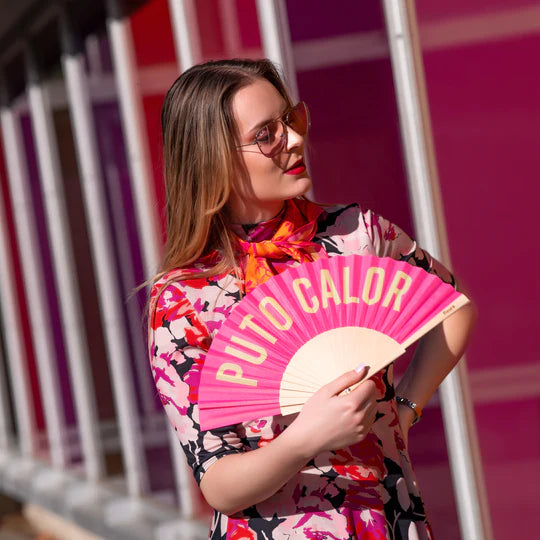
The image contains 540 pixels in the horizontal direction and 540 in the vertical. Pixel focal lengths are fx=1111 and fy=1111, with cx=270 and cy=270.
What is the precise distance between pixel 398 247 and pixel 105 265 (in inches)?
169

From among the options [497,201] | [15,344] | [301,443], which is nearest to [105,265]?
[15,344]

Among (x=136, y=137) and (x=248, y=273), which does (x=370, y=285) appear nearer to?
(x=248, y=273)

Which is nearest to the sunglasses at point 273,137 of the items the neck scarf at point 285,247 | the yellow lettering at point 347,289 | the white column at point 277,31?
the neck scarf at point 285,247

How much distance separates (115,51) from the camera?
5.40 meters

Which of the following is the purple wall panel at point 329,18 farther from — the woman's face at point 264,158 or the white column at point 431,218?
the woman's face at point 264,158

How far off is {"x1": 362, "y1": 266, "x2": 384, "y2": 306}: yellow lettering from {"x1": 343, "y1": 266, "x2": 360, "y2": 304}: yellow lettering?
15 millimetres

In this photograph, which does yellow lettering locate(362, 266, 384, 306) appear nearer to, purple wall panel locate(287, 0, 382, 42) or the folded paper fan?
the folded paper fan

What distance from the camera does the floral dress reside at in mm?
1653

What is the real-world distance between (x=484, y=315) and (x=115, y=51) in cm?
305

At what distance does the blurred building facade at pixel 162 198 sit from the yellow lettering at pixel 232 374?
1355 mm

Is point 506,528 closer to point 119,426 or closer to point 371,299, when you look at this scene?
point 371,299

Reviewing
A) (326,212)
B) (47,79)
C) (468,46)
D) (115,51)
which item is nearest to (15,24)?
(47,79)

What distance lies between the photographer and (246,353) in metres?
1.63

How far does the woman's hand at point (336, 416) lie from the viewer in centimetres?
149
